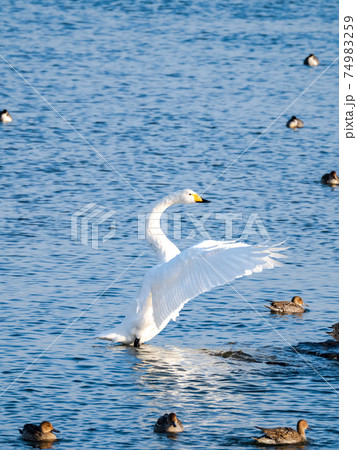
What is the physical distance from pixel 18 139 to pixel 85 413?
1627cm

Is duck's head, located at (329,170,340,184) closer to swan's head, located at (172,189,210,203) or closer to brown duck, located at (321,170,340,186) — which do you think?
brown duck, located at (321,170,340,186)

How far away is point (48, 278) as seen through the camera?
2019 centimetres

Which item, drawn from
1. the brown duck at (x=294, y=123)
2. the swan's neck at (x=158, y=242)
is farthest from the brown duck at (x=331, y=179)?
the swan's neck at (x=158, y=242)

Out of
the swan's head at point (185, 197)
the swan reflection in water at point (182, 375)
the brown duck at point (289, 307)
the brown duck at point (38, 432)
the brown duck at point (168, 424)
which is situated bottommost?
the brown duck at point (289, 307)

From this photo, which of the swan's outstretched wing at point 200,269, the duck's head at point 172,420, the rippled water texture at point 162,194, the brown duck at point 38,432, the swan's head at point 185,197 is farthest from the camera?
the swan's head at point 185,197

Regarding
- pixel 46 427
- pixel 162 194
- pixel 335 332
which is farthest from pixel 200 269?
pixel 162 194

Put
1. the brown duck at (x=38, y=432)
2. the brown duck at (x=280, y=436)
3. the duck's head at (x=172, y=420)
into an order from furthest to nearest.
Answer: the duck's head at (x=172, y=420) → the brown duck at (x=280, y=436) → the brown duck at (x=38, y=432)

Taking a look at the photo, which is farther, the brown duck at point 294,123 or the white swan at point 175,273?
the brown duck at point 294,123

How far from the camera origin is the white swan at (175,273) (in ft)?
52.4

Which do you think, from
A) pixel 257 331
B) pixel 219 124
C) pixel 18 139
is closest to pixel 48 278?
pixel 257 331

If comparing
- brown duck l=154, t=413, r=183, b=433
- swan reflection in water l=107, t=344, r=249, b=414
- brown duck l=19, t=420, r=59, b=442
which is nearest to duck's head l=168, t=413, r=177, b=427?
brown duck l=154, t=413, r=183, b=433

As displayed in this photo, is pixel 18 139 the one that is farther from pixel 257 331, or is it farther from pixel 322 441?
pixel 322 441

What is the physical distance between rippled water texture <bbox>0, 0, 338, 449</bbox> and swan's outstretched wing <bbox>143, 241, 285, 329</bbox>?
0.97m

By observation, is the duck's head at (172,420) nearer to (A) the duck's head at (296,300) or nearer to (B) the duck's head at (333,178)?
(A) the duck's head at (296,300)
